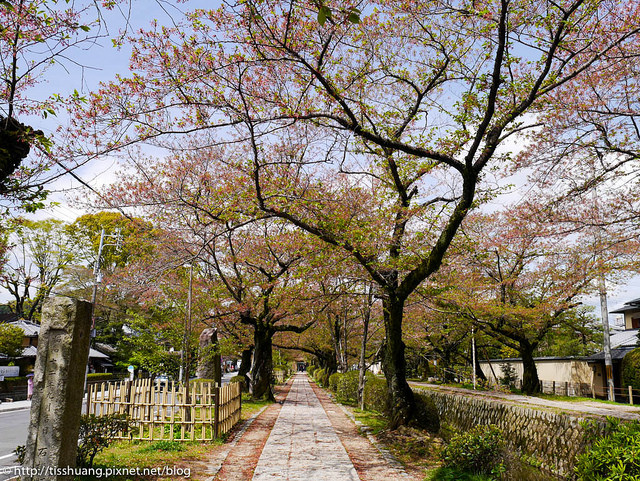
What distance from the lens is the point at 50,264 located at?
33.9m

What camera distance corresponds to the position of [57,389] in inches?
191

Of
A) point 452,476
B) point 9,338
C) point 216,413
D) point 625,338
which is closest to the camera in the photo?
point 452,476

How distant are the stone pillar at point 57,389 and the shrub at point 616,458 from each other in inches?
217

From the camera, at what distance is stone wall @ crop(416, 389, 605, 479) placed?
895 cm

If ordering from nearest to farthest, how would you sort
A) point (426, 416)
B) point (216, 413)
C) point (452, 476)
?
point (452, 476) → point (216, 413) → point (426, 416)

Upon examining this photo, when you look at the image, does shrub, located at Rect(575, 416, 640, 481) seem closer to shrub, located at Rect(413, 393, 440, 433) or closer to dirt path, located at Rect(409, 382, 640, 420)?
shrub, located at Rect(413, 393, 440, 433)

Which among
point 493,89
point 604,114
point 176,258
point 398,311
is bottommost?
point 398,311

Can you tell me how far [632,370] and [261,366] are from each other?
54.8 feet

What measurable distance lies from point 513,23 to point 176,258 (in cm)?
891

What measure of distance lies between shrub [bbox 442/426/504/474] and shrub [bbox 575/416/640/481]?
2.18 m

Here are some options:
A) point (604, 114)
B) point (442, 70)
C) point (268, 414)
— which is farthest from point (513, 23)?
→ point (268, 414)

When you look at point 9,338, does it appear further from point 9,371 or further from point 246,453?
point 246,453

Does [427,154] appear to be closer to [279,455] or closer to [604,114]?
[604,114]

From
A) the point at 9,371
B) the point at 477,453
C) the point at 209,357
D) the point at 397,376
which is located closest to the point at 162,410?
the point at 397,376
